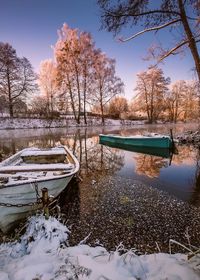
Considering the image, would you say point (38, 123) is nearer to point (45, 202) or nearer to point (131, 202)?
point (131, 202)

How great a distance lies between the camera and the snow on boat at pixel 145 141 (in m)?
12.9

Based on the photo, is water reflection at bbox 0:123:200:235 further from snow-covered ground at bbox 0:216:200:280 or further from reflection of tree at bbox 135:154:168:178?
snow-covered ground at bbox 0:216:200:280

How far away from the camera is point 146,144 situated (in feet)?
45.4

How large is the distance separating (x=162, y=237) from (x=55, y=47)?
29.6 meters

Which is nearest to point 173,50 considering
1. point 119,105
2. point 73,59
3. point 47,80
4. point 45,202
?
point 45,202

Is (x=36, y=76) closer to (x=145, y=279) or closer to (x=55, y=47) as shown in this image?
(x=55, y=47)

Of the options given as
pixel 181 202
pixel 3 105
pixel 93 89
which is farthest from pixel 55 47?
pixel 181 202

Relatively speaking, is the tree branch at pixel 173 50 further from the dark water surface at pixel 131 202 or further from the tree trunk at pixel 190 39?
the dark water surface at pixel 131 202

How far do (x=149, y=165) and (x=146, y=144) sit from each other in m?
4.78

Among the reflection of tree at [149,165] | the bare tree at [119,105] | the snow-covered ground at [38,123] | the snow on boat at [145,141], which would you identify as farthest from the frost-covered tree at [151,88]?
the reflection of tree at [149,165]

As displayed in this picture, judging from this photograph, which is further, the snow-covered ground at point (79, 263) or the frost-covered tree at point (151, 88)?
the frost-covered tree at point (151, 88)

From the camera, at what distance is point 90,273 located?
2.43 meters

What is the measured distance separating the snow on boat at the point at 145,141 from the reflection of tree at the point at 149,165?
232 centimetres

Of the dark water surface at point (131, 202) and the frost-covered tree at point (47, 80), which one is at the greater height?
the frost-covered tree at point (47, 80)
